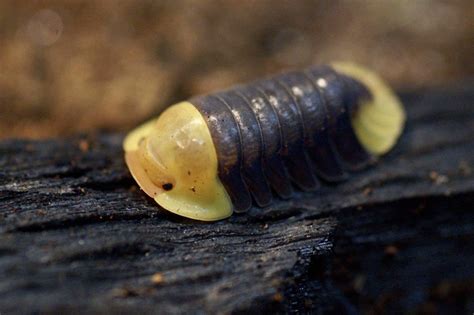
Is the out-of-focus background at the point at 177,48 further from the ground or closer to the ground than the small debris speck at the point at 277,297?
further from the ground

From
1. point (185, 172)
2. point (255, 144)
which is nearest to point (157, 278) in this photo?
point (185, 172)

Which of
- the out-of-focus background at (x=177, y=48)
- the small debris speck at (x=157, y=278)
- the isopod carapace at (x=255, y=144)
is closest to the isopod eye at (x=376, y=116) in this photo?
the isopod carapace at (x=255, y=144)

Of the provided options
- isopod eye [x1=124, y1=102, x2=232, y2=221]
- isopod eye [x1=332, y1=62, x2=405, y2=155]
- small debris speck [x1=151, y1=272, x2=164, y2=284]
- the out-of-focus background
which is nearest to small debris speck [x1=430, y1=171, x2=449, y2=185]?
isopod eye [x1=332, y1=62, x2=405, y2=155]

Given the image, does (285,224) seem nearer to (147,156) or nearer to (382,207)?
(382,207)

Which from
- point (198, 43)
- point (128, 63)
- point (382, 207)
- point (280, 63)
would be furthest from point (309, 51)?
point (382, 207)

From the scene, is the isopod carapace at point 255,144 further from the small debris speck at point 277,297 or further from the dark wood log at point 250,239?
the small debris speck at point 277,297

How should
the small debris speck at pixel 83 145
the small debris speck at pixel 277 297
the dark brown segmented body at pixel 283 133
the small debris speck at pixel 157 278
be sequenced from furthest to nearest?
the small debris speck at pixel 83 145, the dark brown segmented body at pixel 283 133, the small debris speck at pixel 277 297, the small debris speck at pixel 157 278

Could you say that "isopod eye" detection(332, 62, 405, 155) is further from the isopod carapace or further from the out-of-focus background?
the out-of-focus background
